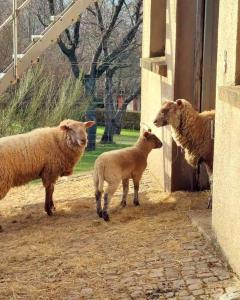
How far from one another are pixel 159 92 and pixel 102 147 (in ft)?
40.0

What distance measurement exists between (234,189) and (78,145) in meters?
3.82

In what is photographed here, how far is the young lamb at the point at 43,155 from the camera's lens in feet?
29.7

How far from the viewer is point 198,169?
32.1 feet

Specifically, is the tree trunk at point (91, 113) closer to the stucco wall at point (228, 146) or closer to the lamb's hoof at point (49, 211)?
the lamb's hoof at point (49, 211)

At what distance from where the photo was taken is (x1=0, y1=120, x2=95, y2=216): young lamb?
9.04 meters

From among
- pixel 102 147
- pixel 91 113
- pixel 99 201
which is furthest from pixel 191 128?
pixel 102 147

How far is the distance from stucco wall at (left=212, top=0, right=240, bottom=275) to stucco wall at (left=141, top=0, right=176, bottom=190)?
2749mm

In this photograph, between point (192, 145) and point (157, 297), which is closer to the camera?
point (157, 297)

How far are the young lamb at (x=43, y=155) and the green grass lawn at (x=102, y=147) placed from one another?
6833 millimetres

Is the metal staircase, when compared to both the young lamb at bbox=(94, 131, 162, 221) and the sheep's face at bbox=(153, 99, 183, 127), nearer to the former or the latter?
the young lamb at bbox=(94, 131, 162, 221)

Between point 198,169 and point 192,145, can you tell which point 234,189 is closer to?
point 192,145

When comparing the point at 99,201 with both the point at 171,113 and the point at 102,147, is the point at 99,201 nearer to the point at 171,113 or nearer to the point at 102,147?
the point at 171,113

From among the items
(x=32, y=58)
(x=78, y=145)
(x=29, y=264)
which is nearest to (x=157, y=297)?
(x=29, y=264)

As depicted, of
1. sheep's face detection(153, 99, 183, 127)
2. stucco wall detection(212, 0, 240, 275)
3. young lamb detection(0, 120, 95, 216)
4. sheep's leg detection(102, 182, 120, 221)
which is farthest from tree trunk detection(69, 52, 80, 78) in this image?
stucco wall detection(212, 0, 240, 275)
